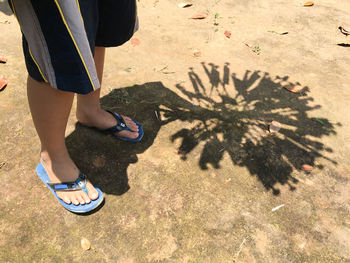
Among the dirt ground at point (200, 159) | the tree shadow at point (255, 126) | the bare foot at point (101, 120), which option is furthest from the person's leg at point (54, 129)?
the tree shadow at point (255, 126)

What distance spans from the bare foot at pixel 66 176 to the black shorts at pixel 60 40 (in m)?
0.67

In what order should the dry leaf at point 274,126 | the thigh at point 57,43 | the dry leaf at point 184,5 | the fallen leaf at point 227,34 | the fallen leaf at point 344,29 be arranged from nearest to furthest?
the thigh at point 57,43 < the dry leaf at point 274,126 < the fallen leaf at point 227,34 < the fallen leaf at point 344,29 < the dry leaf at point 184,5

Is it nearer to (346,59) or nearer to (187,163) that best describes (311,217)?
(187,163)

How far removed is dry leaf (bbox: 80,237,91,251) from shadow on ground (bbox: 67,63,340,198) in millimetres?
338

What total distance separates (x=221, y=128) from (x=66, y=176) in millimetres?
1246

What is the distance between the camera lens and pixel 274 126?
2344 millimetres

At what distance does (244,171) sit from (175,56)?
5.26 ft

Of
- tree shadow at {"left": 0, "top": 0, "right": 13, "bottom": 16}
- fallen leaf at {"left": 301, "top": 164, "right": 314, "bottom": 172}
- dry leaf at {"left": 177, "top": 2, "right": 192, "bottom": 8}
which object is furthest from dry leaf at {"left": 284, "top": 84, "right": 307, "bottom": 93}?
tree shadow at {"left": 0, "top": 0, "right": 13, "bottom": 16}

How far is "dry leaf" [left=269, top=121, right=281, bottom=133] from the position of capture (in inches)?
91.1

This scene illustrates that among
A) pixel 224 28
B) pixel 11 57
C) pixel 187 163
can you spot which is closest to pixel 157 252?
pixel 187 163

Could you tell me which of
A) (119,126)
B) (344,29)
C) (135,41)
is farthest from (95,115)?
(344,29)

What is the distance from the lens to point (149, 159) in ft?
6.70

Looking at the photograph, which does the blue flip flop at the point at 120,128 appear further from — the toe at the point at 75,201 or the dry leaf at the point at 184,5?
the dry leaf at the point at 184,5

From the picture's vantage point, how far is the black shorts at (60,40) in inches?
39.7
